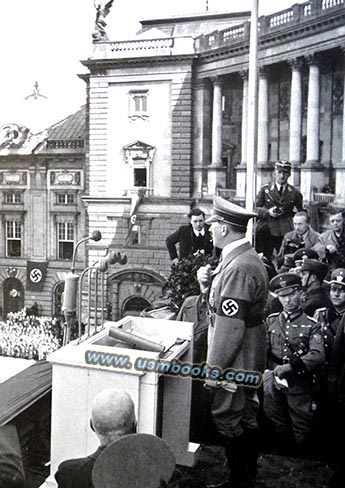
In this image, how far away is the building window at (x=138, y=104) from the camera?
4188 mm

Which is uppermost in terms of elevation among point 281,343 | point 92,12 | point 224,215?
point 92,12

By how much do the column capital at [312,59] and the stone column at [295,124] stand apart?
0.13 m

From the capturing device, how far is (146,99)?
13.9ft

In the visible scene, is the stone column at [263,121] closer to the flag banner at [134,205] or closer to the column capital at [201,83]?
the column capital at [201,83]

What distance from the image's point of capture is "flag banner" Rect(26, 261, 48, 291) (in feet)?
13.3

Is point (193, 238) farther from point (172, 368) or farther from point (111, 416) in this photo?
point (111, 416)

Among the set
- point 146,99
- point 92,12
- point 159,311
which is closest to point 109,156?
point 146,99

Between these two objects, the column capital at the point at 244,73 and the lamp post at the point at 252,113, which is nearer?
the lamp post at the point at 252,113

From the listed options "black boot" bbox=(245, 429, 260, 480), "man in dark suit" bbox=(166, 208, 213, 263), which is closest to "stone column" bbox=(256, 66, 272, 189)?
"man in dark suit" bbox=(166, 208, 213, 263)

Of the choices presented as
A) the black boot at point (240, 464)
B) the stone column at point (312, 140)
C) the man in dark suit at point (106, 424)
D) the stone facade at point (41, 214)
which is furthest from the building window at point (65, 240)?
the man in dark suit at point (106, 424)

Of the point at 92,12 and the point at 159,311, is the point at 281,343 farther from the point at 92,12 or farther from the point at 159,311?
the point at 92,12

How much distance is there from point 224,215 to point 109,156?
82.8 inches

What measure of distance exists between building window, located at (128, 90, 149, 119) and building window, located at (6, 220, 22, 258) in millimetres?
1062

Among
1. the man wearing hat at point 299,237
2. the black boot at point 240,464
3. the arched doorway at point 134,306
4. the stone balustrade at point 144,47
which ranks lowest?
the black boot at point 240,464
